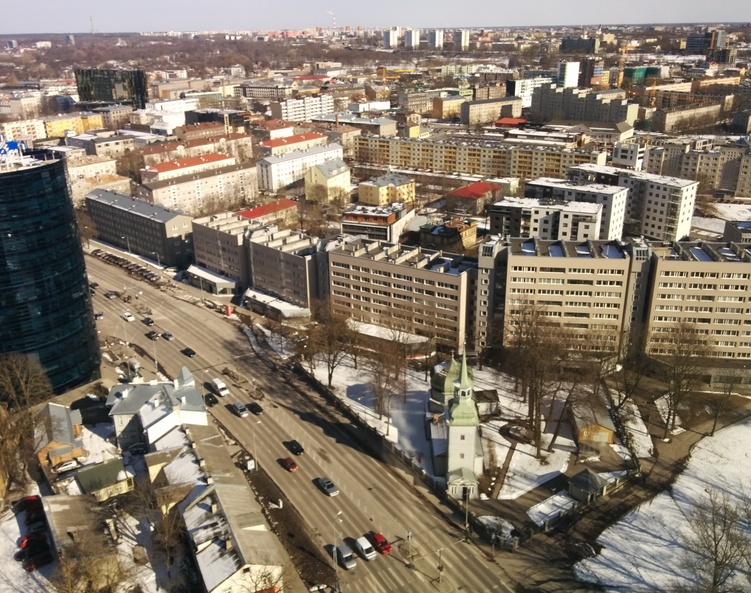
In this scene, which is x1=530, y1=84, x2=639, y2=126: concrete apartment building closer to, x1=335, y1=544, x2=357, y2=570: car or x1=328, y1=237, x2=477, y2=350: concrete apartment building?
x1=328, y1=237, x2=477, y2=350: concrete apartment building

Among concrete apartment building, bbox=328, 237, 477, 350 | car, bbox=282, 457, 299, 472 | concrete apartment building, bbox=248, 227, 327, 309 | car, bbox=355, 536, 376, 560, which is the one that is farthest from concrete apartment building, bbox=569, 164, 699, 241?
car, bbox=355, 536, 376, 560

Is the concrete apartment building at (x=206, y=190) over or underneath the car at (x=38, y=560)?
over

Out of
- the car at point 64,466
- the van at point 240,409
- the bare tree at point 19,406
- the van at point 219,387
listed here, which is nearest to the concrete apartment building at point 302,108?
the van at point 219,387

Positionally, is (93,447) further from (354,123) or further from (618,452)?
(354,123)

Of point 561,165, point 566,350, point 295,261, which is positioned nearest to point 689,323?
point 566,350

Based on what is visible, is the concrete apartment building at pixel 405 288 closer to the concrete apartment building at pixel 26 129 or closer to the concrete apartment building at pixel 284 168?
the concrete apartment building at pixel 284 168

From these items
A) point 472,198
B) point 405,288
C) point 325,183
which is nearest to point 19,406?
point 405,288
